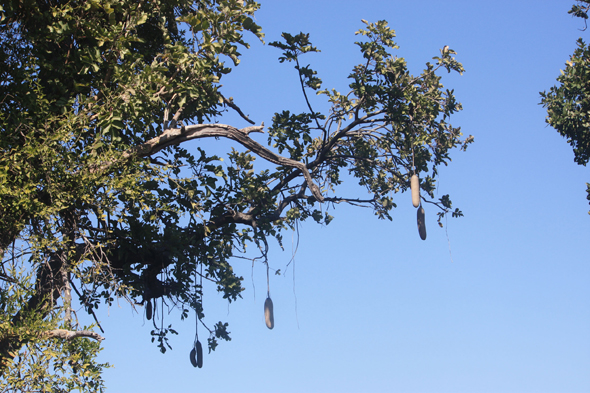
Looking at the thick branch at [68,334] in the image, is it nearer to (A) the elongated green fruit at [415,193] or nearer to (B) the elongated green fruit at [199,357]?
(B) the elongated green fruit at [199,357]

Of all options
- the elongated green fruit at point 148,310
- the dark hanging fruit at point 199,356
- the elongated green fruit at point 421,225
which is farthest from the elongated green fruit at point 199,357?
the elongated green fruit at point 421,225

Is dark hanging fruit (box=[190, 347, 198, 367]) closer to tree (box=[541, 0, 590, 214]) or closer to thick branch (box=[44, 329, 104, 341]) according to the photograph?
thick branch (box=[44, 329, 104, 341])

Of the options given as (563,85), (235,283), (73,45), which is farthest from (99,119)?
(563,85)

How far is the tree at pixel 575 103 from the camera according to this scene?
41.8ft

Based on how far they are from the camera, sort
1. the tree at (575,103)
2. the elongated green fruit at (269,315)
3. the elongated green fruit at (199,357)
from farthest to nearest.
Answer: the tree at (575,103) → the elongated green fruit at (199,357) → the elongated green fruit at (269,315)

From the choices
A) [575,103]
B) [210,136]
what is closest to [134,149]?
[210,136]

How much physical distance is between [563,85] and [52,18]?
415 inches

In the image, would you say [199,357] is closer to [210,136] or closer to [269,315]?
[269,315]

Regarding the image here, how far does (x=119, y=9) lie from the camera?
8523 mm

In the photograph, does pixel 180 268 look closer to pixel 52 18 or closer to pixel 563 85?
pixel 52 18

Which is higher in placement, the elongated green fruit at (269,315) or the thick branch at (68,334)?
the elongated green fruit at (269,315)

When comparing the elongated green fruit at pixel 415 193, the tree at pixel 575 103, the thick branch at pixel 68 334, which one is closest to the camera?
the thick branch at pixel 68 334

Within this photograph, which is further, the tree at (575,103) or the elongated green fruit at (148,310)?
the tree at (575,103)

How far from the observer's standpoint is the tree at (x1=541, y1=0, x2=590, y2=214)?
41.8 ft
